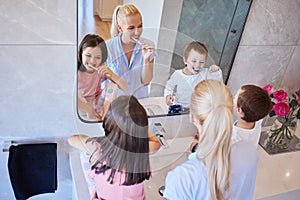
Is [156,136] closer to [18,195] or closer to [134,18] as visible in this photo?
[134,18]

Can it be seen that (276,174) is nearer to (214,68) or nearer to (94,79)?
(214,68)

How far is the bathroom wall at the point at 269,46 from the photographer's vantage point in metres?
1.39

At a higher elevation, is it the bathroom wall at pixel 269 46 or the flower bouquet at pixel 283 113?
the bathroom wall at pixel 269 46

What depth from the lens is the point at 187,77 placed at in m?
1.30

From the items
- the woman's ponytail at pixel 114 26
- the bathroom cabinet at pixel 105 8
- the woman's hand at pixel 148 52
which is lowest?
the woman's hand at pixel 148 52

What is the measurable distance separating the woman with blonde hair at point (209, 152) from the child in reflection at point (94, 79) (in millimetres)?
331

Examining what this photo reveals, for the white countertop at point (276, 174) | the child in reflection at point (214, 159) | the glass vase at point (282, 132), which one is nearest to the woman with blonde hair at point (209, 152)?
the child in reflection at point (214, 159)

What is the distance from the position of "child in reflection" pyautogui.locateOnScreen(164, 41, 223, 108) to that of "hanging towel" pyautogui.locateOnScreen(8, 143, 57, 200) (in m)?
0.55

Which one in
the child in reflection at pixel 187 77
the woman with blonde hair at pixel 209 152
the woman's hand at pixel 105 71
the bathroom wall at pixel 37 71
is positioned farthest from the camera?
the child in reflection at pixel 187 77

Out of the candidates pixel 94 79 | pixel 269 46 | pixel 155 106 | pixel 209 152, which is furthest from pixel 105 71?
pixel 269 46

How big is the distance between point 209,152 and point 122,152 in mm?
278

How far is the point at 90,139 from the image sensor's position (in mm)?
1203

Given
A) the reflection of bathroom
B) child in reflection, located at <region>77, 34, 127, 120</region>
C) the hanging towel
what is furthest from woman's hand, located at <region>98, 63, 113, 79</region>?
the hanging towel

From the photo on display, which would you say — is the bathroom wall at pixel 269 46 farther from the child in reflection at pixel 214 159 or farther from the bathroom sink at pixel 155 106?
the child in reflection at pixel 214 159
